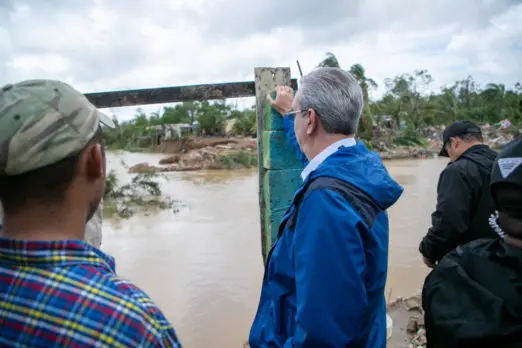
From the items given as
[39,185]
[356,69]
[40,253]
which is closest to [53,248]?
[40,253]

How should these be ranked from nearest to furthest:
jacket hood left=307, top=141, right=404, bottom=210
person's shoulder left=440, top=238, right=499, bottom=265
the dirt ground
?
person's shoulder left=440, top=238, right=499, bottom=265 < jacket hood left=307, top=141, right=404, bottom=210 < the dirt ground

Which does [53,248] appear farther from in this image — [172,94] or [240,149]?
[240,149]

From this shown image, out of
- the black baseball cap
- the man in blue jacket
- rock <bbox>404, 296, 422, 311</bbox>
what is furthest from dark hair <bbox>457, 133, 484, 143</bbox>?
rock <bbox>404, 296, 422, 311</bbox>

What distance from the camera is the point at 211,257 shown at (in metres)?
8.30

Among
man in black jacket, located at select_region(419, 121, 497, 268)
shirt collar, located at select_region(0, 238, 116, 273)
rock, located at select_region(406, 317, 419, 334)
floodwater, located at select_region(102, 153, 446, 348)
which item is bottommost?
floodwater, located at select_region(102, 153, 446, 348)

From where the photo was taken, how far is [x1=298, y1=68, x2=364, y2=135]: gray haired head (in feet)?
5.11

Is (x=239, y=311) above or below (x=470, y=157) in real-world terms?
below

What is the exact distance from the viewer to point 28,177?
91cm

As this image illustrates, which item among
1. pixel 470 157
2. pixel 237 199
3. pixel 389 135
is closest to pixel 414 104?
pixel 389 135

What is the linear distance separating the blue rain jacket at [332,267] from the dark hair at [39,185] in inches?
28.8

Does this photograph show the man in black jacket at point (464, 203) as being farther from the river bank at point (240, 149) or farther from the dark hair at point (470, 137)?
the river bank at point (240, 149)

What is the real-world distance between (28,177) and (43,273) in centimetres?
21

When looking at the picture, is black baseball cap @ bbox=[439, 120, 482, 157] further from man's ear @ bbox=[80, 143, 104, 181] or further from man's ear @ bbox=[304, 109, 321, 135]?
man's ear @ bbox=[80, 143, 104, 181]

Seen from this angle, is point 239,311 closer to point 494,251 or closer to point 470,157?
point 470,157
